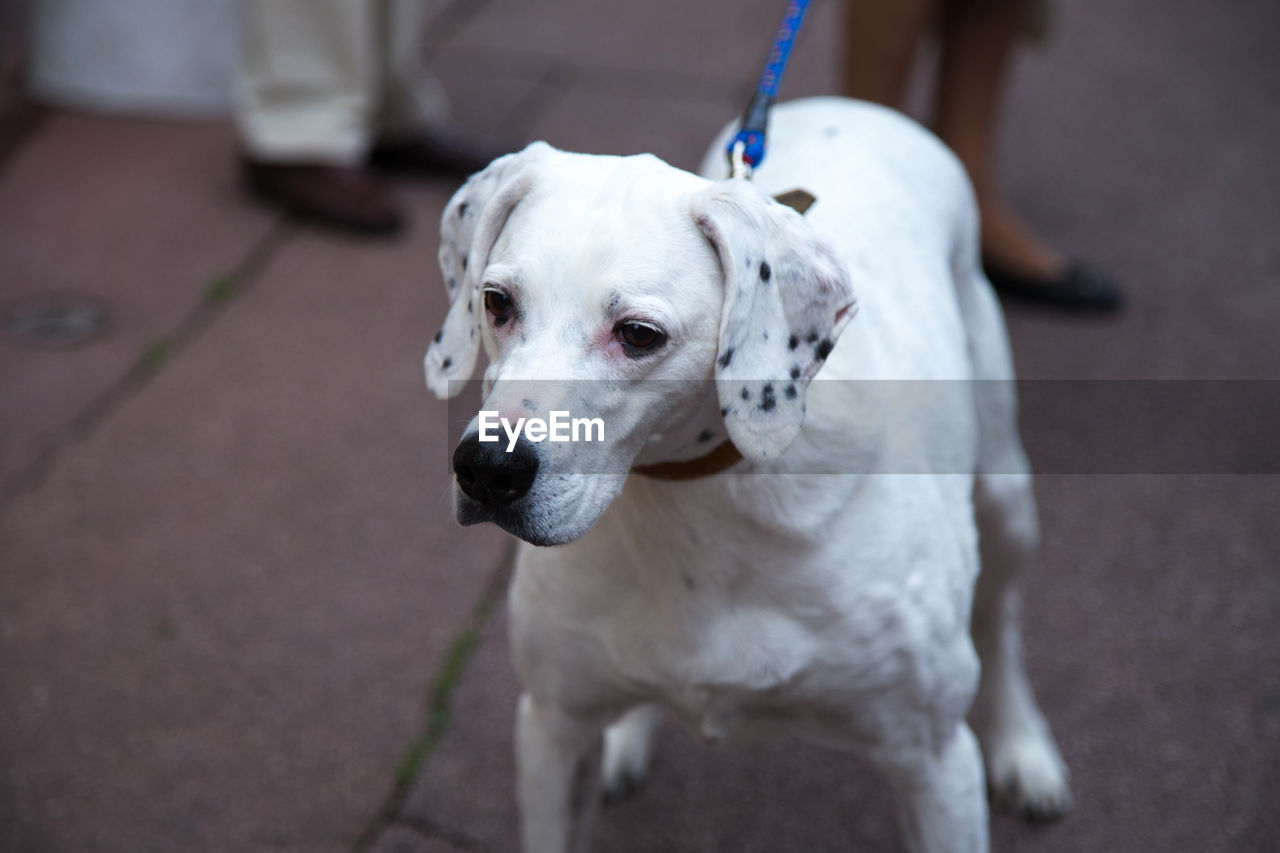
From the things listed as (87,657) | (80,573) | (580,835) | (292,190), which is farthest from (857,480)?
(292,190)

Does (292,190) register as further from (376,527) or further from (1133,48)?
(1133,48)

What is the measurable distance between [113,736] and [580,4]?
4.98m

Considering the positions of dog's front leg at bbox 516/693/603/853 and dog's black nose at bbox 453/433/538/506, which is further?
dog's front leg at bbox 516/693/603/853

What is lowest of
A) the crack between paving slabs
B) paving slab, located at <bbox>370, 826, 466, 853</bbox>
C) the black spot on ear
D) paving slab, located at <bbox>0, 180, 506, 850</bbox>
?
paving slab, located at <bbox>0, 180, 506, 850</bbox>

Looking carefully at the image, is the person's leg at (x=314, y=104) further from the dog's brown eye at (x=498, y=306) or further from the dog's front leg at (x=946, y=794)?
the dog's front leg at (x=946, y=794)

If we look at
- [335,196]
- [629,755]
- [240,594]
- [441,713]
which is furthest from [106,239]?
[629,755]

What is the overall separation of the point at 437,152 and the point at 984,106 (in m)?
2.34

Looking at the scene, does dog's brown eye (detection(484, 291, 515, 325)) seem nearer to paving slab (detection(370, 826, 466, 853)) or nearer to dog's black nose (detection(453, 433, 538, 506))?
dog's black nose (detection(453, 433, 538, 506))

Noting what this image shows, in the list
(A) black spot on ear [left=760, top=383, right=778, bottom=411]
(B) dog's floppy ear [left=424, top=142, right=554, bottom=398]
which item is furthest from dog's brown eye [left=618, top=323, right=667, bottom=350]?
(B) dog's floppy ear [left=424, top=142, right=554, bottom=398]

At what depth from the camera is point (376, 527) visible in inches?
144

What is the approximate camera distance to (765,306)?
1669 millimetres

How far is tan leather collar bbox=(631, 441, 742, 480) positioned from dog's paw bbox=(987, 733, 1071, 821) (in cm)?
144

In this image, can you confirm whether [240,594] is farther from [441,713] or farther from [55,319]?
[55,319]

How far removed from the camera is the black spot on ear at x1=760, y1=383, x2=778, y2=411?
166 cm
